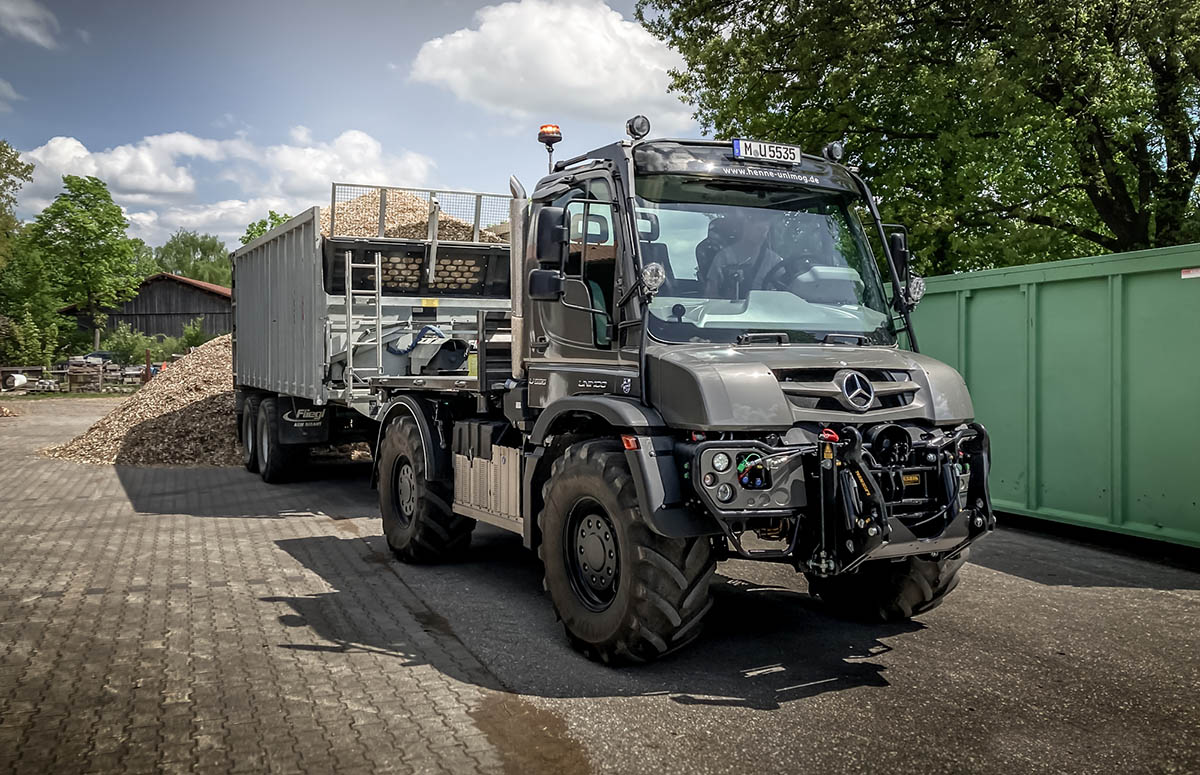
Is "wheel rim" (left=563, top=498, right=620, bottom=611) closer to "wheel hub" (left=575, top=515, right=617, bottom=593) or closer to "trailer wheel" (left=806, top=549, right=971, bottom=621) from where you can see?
"wheel hub" (left=575, top=515, right=617, bottom=593)

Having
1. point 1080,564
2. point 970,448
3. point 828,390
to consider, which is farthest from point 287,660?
point 1080,564

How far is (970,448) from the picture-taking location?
546 centimetres

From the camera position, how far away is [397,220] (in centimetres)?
1207

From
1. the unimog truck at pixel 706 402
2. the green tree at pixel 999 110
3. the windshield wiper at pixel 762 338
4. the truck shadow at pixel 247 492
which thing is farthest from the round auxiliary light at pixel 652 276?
the green tree at pixel 999 110

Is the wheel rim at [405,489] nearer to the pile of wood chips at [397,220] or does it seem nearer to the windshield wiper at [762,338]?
the windshield wiper at [762,338]

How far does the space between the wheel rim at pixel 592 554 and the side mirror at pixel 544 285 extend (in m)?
1.17

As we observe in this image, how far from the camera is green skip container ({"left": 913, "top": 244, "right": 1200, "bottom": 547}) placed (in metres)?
8.40

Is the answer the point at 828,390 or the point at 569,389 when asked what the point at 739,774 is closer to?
Answer: the point at 828,390

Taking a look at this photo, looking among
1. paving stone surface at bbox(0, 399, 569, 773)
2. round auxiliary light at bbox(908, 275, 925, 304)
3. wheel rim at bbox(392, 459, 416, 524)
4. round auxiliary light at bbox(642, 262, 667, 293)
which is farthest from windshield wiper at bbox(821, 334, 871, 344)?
wheel rim at bbox(392, 459, 416, 524)

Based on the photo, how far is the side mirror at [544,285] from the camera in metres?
5.76

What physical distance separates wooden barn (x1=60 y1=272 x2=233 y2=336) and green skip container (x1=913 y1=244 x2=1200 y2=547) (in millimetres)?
63421

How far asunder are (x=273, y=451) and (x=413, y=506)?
587cm

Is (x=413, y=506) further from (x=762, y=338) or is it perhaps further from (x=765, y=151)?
(x=765, y=151)

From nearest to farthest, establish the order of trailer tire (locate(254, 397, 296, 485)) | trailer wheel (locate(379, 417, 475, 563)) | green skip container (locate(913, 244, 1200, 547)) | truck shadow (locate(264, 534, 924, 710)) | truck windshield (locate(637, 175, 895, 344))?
truck shadow (locate(264, 534, 924, 710)), truck windshield (locate(637, 175, 895, 344)), trailer wheel (locate(379, 417, 475, 563)), green skip container (locate(913, 244, 1200, 547)), trailer tire (locate(254, 397, 296, 485))
